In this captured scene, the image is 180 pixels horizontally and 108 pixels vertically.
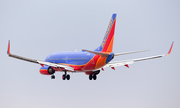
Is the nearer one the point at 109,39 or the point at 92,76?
the point at 109,39

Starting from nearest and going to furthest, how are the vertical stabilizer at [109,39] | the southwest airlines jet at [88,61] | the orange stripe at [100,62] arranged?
the orange stripe at [100,62] < the southwest airlines jet at [88,61] < the vertical stabilizer at [109,39]

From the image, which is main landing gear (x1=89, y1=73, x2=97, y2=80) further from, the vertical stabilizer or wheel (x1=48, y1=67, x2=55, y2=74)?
the vertical stabilizer

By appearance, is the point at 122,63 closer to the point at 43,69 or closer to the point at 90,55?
the point at 90,55

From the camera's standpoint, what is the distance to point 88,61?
77812mm

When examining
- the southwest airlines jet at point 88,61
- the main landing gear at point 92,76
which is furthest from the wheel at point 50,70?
the main landing gear at point 92,76

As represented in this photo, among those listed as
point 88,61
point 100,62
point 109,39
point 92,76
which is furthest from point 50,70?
point 109,39

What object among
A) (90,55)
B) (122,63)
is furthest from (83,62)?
(122,63)

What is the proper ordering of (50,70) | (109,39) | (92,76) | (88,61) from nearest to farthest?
1. (109,39)
2. (88,61)
3. (50,70)
4. (92,76)

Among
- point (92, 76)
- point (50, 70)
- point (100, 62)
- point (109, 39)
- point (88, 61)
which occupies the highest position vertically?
point (109, 39)

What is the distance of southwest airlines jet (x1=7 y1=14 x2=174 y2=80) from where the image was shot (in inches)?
2931

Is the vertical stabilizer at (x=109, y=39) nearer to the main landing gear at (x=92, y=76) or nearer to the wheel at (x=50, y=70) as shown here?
the main landing gear at (x=92, y=76)

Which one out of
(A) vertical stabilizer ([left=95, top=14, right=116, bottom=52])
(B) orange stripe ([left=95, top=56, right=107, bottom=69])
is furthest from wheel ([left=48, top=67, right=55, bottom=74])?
(A) vertical stabilizer ([left=95, top=14, right=116, bottom=52])

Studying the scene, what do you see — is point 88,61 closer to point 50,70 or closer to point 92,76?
point 92,76

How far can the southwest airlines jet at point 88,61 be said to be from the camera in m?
74.4
